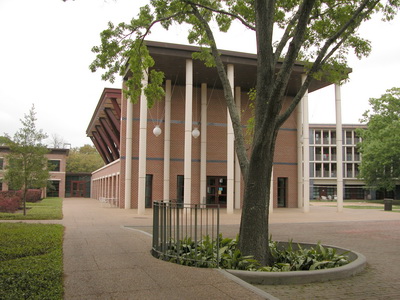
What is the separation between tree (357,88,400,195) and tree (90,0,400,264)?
41.2m

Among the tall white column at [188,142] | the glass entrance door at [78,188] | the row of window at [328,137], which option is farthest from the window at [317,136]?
the tall white column at [188,142]

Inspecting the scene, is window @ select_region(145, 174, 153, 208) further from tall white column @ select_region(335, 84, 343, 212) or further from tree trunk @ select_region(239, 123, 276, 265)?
tree trunk @ select_region(239, 123, 276, 265)

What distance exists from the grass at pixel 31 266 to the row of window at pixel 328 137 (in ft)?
209

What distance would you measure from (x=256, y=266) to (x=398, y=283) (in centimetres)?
253

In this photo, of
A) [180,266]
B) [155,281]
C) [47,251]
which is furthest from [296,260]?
[47,251]

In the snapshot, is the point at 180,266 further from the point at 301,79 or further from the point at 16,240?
the point at 301,79

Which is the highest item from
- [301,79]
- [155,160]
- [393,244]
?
[301,79]

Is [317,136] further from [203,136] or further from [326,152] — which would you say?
[203,136]

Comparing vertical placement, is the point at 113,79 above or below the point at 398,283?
above

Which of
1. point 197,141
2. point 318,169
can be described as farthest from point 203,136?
point 318,169

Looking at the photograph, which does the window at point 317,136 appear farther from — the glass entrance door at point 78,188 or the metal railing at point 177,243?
the metal railing at point 177,243

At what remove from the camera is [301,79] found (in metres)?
28.4

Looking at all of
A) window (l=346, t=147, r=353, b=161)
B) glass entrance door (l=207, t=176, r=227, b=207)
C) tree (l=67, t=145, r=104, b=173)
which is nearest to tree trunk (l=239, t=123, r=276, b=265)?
glass entrance door (l=207, t=176, r=227, b=207)

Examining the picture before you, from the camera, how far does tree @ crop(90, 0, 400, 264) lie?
25.9ft
